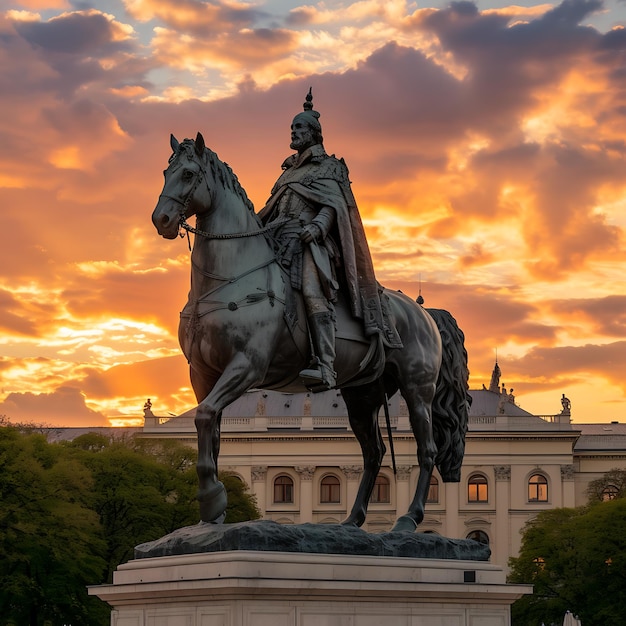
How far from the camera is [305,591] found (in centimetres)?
1641

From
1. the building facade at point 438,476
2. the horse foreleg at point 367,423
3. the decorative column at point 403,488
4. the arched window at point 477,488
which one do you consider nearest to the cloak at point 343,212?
the horse foreleg at point 367,423

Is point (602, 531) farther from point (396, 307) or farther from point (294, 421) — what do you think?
point (396, 307)

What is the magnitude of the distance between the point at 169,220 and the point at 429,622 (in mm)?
5127

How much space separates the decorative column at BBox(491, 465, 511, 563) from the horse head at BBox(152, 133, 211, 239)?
315 feet

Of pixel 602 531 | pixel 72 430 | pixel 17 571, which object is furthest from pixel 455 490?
pixel 17 571

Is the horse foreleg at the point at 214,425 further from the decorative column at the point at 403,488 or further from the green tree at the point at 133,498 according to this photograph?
the decorative column at the point at 403,488

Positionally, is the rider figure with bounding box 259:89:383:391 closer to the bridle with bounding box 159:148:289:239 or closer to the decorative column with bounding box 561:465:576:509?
the bridle with bounding box 159:148:289:239

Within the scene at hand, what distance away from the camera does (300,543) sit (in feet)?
55.4

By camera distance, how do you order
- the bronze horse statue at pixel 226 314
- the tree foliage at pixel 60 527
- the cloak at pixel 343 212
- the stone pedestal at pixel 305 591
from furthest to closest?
the tree foliage at pixel 60 527 < the cloak at pixel 343 212 < the bronze horse statue at pixel 226 314 < the stone pedestal at pixel 305 591

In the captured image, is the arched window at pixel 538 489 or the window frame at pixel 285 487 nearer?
the arched window at pixel 538 489

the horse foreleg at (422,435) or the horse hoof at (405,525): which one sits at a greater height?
the horse foreleg at (422,435)

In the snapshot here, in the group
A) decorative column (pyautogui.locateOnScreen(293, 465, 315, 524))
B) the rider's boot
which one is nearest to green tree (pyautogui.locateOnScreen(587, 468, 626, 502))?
decorative column (pyautogui.locateOnScreen(293, 465, 315, 524))

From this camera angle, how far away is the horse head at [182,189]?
55.2 feet

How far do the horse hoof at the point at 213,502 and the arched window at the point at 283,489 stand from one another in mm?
97424
